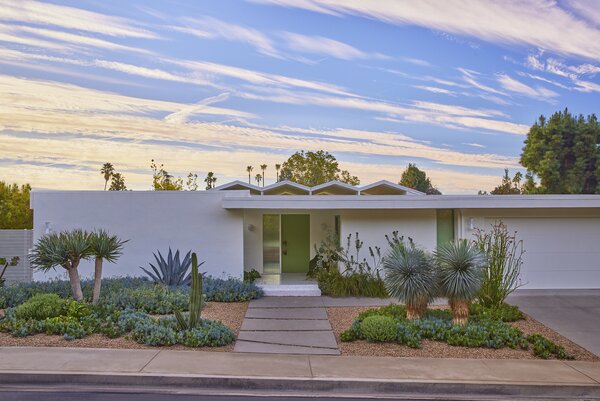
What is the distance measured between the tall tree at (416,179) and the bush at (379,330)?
4414 centimetres

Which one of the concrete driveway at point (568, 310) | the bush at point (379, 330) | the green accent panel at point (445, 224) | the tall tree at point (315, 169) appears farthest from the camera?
the tall tree at point (315, 169)

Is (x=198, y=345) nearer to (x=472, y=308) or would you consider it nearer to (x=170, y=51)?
(x=472, y=308)

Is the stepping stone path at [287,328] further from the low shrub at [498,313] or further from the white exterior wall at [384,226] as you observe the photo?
the low shrub at [498,313]

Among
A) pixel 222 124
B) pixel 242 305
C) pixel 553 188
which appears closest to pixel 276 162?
pixel 553 188

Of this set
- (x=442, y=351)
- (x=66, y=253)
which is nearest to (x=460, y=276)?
(x=442, y=351)

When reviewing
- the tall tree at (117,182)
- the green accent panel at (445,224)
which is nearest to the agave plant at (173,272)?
the green accent panel at (445,224)

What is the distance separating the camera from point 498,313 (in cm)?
1124

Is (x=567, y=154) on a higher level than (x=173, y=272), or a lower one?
higher

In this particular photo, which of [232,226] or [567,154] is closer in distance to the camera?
[232,226]

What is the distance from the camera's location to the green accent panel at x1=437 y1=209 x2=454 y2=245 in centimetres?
1569

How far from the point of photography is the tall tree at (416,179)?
53281mm

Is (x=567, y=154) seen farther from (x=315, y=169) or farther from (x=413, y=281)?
(x=413, y=281)

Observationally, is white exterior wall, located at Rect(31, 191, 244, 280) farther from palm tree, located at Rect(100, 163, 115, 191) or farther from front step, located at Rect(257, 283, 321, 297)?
palm tree, located at Rect(100, 163, 115, 191)

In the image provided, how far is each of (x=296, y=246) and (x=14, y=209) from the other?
2465 cm
